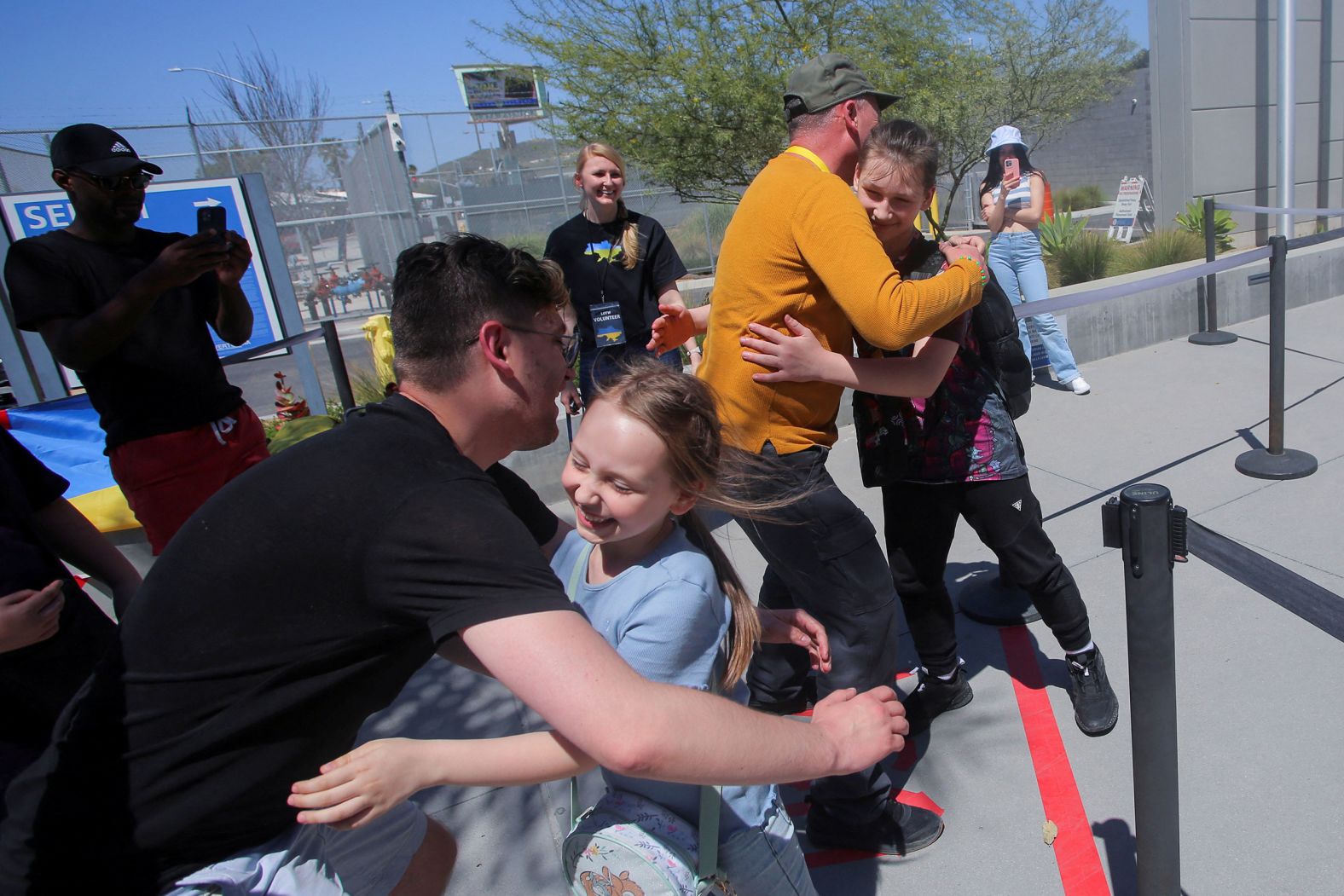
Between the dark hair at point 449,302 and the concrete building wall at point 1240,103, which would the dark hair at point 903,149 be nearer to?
the dark hair at point 449,302

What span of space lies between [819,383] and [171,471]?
7.24 feet

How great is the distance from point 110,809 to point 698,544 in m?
1.07

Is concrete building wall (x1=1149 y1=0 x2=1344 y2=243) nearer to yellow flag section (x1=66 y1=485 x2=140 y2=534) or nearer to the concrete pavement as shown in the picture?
the concrete pavement

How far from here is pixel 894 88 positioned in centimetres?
970

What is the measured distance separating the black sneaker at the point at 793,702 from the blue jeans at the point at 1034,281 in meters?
4.06

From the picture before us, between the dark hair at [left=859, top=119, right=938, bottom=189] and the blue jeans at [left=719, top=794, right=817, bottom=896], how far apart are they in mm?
1542

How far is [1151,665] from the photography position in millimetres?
1695

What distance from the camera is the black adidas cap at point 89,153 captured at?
279 centimetres

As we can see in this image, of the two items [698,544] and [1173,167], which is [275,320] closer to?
[698,544]

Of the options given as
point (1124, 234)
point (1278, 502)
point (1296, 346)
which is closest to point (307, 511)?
point (1278, 502)

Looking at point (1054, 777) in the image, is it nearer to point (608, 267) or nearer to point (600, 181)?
point (608, 267)

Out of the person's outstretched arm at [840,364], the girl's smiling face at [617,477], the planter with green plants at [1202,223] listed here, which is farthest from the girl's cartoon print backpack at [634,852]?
the planter with green plants at [1202,223]

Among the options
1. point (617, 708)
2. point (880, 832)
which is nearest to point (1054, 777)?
point (880, 832)

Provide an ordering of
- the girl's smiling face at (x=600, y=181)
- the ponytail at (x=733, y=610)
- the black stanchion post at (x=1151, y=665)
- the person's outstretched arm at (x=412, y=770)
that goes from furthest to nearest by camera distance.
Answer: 1. the girl's smiling face at (x=600, y=181)
2. the ponytail at (x=733, y=610)
3. the black stanchion post at (x=1151, y=665)
4. the person's outstretched arm at (x=412, y=770)
